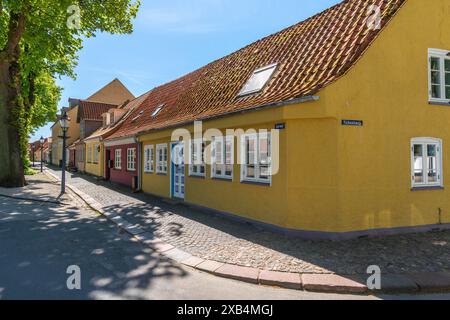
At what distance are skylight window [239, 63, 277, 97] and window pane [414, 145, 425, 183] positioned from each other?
4422 millimetres

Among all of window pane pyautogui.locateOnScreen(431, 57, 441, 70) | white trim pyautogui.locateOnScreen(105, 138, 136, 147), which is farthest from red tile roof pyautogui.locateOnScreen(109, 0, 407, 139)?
white trim pyautogui.locateOnScreen(105, 138, 136, 147)

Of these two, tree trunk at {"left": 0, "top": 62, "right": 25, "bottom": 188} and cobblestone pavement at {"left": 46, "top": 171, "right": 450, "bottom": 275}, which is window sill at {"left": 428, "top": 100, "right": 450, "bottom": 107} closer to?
cobblestone pavement at {"left": 46, "top": 171, "right": 450, "bottom": 275}

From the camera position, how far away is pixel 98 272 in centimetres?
Result: 470

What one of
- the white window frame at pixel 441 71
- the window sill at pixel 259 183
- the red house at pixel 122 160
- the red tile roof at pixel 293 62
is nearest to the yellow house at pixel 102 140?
the red house at pixel 122 160

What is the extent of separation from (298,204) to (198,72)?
37.8ft

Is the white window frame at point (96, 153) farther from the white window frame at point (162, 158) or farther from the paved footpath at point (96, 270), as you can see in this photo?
the paved footpath at point (96, 270)

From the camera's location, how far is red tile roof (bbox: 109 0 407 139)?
285 inches

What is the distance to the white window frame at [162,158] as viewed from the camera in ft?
41.8

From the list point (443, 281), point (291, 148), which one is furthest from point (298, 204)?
point (443, 281)

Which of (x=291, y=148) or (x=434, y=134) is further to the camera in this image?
(x=434, y=134)

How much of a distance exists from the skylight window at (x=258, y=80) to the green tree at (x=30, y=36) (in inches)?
331
